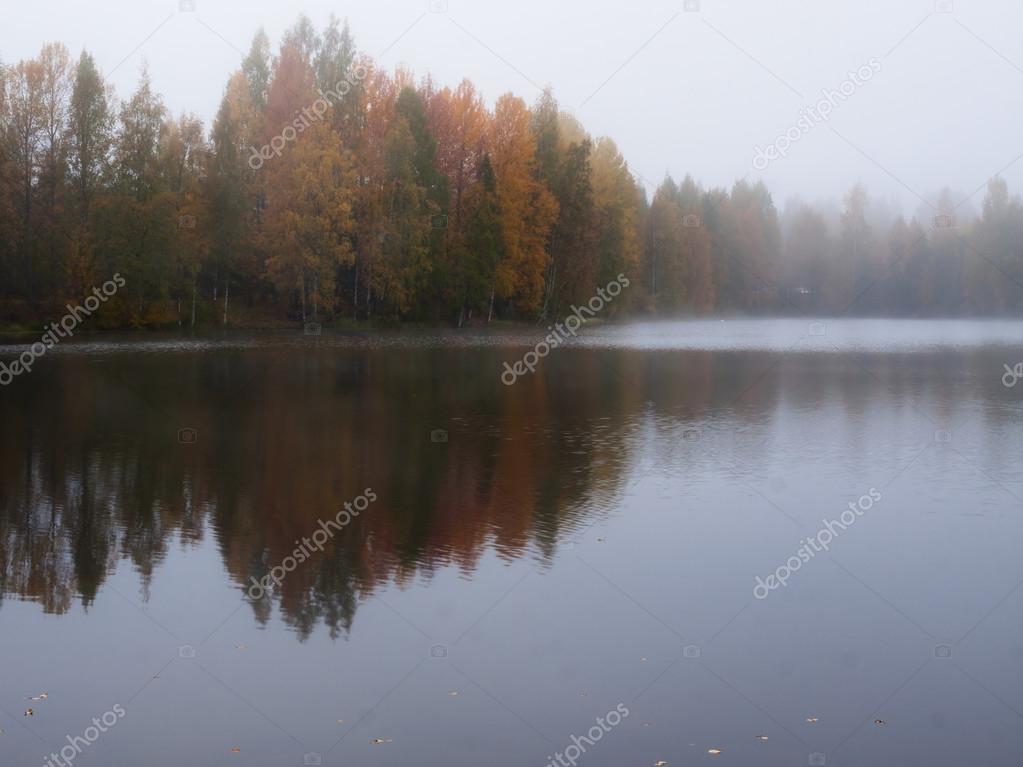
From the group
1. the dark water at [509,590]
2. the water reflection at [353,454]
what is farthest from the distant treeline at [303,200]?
the dark water at [509,590]

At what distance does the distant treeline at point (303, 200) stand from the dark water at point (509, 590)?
3494 cm

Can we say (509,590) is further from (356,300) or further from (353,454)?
(356,300)

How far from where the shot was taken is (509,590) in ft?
29.3

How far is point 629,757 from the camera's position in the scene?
5.96m

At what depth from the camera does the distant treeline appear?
52.8m

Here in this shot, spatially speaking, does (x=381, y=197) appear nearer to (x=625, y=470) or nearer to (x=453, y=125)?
(x=453, y=125)

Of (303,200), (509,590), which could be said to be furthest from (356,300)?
(509,590)

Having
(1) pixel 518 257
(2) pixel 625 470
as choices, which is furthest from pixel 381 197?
(2) pixel 625 470

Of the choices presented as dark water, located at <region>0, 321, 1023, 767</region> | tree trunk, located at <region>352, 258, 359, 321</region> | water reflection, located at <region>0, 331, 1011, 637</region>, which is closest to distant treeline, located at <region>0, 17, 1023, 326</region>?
tree trunk, located at <region>352, 258, 359, 321</region>

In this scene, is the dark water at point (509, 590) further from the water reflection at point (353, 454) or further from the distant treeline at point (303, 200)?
the distant treeline at point (303, 200)

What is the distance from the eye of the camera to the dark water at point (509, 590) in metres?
6.30

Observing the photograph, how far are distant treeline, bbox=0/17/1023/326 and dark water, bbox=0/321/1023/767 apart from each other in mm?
34941

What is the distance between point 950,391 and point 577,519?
17920 mm

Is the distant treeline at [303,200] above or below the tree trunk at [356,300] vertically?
above
